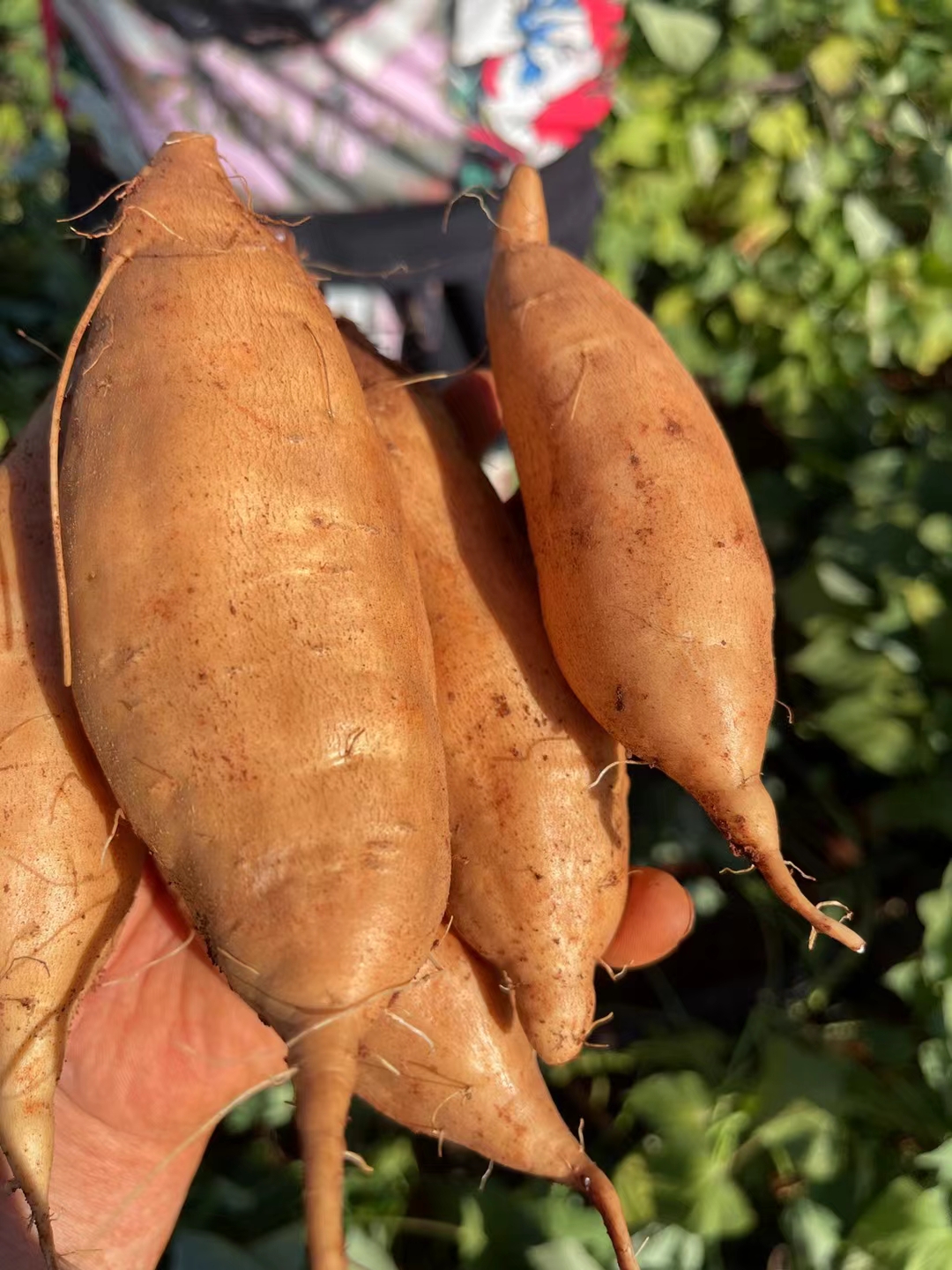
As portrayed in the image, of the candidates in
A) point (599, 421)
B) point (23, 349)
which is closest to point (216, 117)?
point (23, 349)

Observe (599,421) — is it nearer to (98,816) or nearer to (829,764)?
Result: (98,816)

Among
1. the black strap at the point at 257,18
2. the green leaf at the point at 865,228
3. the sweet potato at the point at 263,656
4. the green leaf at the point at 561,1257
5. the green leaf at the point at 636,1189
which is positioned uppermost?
the black strap at the point at 257,18

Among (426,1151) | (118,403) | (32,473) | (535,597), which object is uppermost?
(118,403)

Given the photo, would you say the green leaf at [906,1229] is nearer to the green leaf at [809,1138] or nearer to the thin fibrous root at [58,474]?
the green leaf at [809,1138]

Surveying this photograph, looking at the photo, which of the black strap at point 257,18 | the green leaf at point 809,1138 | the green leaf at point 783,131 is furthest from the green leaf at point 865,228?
the green leaf at point 809,1138

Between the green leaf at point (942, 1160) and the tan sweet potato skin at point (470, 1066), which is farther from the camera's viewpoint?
the green leaf at point (942, 1160)

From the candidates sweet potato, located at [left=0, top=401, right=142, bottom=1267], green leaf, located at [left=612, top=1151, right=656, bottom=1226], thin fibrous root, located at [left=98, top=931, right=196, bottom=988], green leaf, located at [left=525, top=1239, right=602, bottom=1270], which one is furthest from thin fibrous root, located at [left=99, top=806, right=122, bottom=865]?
green leaf, located at [left=612, top=1151, right=656, bottom=1226]

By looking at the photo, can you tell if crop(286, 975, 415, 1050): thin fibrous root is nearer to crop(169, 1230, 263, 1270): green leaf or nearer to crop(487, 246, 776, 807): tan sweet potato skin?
crop(487, 246, 776, 807): tan sweet potato skin
